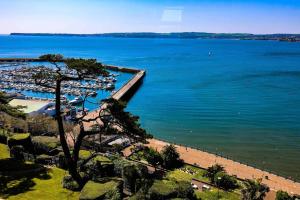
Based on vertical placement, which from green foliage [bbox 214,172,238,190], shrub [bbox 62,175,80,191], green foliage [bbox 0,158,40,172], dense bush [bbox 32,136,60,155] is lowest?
green foliage [bbox 214,172,238,190]

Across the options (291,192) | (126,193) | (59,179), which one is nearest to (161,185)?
(126,193)

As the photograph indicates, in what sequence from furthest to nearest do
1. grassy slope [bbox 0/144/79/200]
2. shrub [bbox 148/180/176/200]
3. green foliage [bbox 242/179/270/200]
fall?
1. green foliage [bbox 242/179/270/200]
2. grassy slope [bbox 0/144/79/200]
3. shrub [bbox 148/180/176/200]

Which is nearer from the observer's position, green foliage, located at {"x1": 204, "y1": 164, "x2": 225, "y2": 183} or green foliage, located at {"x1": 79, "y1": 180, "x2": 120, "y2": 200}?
green foliage, located at {"x1": 79, "y1": 180, "x2": 120, "y2": 200}

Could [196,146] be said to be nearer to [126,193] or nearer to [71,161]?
[126,193]

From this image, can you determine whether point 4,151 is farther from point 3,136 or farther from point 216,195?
point 216,195

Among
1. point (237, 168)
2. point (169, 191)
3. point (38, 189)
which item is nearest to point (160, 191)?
point (169, 191)

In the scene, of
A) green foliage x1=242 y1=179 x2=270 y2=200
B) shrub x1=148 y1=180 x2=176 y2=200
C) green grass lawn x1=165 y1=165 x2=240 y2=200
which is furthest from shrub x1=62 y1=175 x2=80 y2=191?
green foliage x1=242 y1=179 x2=270 y2=200

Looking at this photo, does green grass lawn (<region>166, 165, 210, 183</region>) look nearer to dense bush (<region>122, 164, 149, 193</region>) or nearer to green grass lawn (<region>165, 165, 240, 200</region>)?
green grass lawn (<region>165, 165, 240, 200</region>)

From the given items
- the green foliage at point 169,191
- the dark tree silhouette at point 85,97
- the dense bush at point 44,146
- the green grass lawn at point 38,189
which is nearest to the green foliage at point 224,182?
the green foliage at point 169,191

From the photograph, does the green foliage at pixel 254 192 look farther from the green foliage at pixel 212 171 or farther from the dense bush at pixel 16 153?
the dense bush at pixel 16 153
